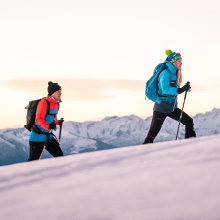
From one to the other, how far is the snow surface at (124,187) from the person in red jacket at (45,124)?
4185mm

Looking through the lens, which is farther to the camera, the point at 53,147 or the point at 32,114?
the point at 53,147

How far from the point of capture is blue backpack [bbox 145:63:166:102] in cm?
627

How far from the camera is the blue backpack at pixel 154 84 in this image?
20.6ft

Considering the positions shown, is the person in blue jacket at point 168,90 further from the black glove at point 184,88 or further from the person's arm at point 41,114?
the person's arm at point 41,114

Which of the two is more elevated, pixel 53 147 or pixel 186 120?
pixel 186 120

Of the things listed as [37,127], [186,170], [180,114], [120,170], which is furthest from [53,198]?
[180,114]

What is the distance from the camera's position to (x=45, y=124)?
6.02m

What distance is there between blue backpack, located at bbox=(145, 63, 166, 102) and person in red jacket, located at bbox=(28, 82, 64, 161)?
1.72m

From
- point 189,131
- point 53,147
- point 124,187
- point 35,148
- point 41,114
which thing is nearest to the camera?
point 124,187

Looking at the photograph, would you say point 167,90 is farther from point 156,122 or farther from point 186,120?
point 186,120

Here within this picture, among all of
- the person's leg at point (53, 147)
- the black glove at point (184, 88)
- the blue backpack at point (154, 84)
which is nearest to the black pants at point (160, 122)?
the blue backpack at point (154, 84)

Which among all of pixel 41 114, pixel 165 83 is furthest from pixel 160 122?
pixel 41 114

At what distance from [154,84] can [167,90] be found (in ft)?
1.14

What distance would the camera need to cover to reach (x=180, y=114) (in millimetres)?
6699
